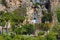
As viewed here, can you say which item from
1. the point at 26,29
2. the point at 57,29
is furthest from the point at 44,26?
the point at 26,29

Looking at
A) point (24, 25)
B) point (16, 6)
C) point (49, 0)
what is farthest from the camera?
point (49, 0)

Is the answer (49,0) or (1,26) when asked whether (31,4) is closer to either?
(49,0)

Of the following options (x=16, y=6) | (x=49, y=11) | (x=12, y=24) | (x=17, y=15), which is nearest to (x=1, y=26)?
(x=12, y=24)

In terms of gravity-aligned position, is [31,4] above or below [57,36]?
above

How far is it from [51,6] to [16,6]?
384cm

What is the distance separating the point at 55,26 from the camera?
27172 millimetres

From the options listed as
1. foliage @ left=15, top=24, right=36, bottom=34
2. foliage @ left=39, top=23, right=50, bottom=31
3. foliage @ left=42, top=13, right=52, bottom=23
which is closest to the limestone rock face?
foliage @ left=42, top=13, right=52, bottom=23

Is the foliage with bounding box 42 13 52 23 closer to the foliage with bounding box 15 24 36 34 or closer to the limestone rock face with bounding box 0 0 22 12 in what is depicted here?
the limestone rock face with bounding box 0 0 22 12

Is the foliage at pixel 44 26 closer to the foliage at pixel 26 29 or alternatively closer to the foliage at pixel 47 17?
the foliage at pixel 26 29

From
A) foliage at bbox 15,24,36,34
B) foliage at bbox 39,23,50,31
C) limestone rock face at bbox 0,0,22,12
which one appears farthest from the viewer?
limestone rock face at bbox 0,0,22,12

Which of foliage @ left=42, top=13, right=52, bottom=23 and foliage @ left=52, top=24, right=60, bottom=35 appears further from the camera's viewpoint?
foliage @ left=42, top=13, right=52, bottom=23

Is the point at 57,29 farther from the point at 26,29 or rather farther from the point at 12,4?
the point at 12,4

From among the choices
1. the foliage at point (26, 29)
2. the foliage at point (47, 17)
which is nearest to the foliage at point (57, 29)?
the foliage at point (26, 29)

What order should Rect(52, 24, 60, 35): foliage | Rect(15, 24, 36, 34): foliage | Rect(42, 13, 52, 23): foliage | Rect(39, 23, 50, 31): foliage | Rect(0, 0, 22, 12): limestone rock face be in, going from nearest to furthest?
Rect(15, 24, 36, 34): foliage, Rect(52, 24, 60, 35): foliage, Rect(39, 23, 50, 31): foliage, Rect(42, 13, 52, 23): foliage, Rect(0, 0, 22, 12): limestone rock face
